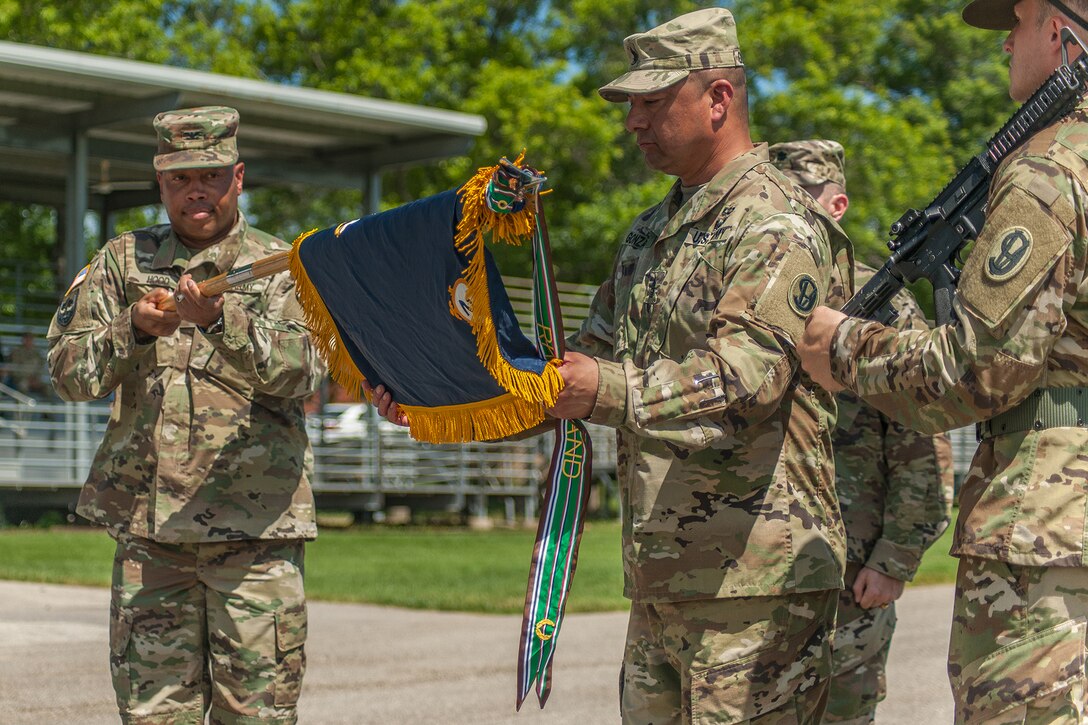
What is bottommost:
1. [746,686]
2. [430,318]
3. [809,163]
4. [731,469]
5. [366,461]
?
[366,461]

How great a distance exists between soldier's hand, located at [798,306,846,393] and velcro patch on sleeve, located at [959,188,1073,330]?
38cm

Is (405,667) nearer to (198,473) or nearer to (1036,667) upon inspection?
(198,473)

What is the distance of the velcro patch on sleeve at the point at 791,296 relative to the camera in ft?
12.2

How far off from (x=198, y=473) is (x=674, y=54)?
237 centimetres

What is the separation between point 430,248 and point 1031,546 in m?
1.80

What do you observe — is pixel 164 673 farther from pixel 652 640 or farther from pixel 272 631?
pixel 652 640

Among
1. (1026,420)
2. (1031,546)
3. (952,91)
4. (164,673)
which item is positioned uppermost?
(952,91)

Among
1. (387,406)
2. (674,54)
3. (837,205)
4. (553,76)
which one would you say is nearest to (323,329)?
(387,406)

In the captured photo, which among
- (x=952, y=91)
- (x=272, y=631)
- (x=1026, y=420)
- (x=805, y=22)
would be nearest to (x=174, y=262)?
(x=272, y=631)

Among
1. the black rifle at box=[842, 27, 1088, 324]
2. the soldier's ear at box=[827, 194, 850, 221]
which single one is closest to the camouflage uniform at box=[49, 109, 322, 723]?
the soldier's ear at box=[827, 194, 850, 221]

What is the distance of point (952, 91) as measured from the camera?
37.7 m

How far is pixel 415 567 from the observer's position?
47.9 ft

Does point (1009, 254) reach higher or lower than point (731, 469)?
higher

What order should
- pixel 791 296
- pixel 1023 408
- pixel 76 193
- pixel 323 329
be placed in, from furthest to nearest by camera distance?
pixel 76 193 < pixel 323 329 < pixel 791 296 < pixel 1023 408
